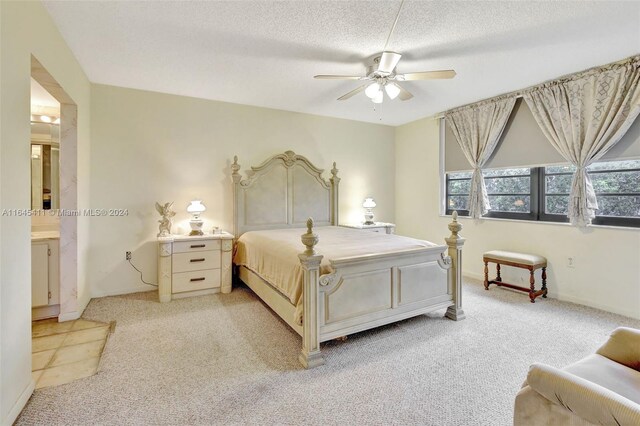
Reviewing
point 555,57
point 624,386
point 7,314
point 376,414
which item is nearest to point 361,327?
point 376,414

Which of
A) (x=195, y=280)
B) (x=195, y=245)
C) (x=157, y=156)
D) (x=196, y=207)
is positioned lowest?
(x=195, y=280)

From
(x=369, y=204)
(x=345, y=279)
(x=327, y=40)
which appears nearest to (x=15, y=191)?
(x=345, y=279)

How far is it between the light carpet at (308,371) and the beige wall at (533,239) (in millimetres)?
281

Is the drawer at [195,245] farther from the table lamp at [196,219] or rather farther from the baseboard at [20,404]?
the baseboard at [20,404]

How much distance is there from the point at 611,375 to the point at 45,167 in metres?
5.07

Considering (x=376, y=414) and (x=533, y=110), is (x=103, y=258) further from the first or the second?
(x=533, y=110)

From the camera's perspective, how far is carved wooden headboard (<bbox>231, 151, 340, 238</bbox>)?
451cm

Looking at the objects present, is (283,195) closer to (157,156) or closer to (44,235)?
(157,156)

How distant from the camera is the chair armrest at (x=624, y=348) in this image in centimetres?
146

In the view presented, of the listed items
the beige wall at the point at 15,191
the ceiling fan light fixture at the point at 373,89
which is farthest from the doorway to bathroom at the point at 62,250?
the ceiling fan light fixture at the point at 373,89

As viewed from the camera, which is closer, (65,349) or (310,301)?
(310,301)

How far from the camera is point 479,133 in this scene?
4.45 m

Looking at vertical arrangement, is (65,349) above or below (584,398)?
below

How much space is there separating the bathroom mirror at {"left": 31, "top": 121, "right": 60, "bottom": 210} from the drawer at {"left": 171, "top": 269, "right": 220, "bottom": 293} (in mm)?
1588
